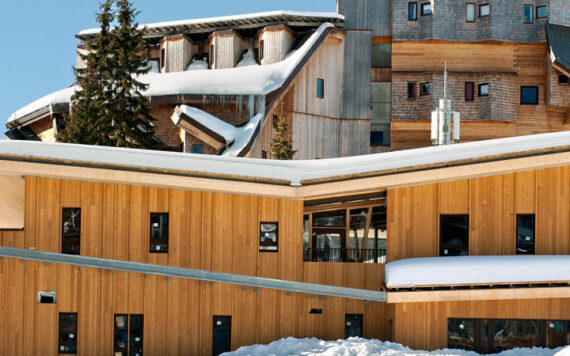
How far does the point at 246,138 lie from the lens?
34500mm

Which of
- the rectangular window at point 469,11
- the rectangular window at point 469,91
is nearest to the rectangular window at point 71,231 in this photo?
the rectangular window at point 469,91

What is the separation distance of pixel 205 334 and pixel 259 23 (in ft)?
85.4

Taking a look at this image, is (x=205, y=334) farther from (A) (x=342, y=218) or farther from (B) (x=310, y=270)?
(A) (x=342, y=218)

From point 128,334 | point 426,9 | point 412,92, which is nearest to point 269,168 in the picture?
point 128,334

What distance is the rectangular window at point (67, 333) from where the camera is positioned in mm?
17984

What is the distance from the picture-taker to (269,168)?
1842cm

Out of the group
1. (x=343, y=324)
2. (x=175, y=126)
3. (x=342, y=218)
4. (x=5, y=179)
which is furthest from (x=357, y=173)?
(x=175, y=126)

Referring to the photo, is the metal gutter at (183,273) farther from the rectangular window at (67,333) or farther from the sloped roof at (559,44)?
the sloped roof at (559,44)

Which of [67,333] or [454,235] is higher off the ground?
[454,235]

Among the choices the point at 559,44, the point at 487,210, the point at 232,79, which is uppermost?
the point at 559,44

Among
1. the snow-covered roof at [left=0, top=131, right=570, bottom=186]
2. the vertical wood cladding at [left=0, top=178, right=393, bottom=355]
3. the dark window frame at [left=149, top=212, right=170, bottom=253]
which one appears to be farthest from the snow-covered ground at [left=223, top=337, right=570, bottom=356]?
the snow-covered roof at [left=0, top=131, right=570, bottom=186]

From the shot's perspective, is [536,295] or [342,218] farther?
[342,218]

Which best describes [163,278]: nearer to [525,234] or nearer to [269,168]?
[269,168]

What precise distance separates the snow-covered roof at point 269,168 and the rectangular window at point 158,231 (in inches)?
49.9
